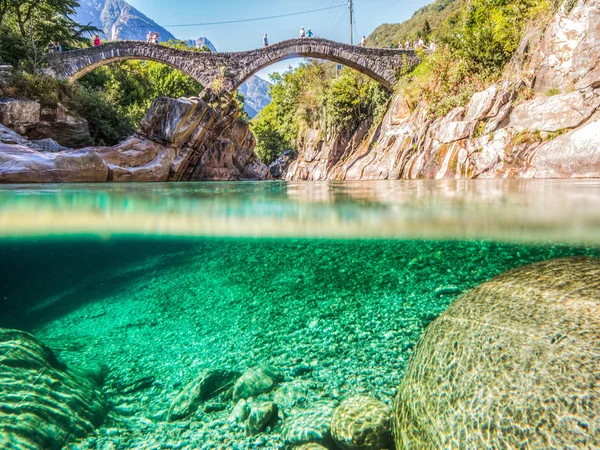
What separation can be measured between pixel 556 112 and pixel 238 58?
23.4m

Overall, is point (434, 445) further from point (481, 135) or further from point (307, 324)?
point (481, 135)

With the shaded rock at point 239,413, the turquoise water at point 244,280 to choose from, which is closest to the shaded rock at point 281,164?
the turquoise water at point 244,280

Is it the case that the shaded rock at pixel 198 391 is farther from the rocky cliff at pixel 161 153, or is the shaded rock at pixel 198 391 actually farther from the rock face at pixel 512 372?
the rocky cliff at pixel 161 153

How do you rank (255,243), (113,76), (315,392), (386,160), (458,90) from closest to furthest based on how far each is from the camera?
(315,392)
(255,243)
(458,90)
(386,160)
(113,76)

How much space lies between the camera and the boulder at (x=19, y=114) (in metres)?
12.9

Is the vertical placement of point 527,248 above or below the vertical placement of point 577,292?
below

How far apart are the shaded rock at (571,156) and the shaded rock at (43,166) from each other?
12.6m

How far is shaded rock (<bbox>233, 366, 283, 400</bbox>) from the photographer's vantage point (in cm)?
229

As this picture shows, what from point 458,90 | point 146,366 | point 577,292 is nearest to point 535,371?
point 577,292

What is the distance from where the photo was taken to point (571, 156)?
855 centimetres

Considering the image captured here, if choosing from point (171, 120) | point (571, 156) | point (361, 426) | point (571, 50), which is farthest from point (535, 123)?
point (171, 120)

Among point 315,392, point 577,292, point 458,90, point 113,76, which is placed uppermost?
point 113,76

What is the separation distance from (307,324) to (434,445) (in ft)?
5.77

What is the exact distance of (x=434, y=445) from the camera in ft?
5.08
